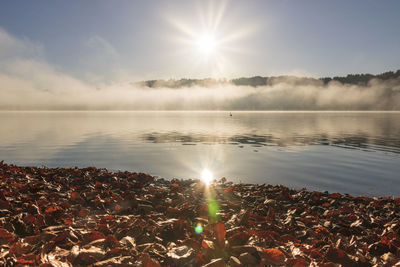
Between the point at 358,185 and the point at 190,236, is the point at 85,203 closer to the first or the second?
the point at 190,236

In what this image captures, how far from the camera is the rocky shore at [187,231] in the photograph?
5.51 m

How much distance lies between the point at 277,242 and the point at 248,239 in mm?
906

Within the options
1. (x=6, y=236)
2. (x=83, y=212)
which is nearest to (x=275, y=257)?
(x=6, y=236)

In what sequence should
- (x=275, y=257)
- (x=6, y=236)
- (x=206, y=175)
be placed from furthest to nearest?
(x=206, y=175) < (x=6, y=236) < (x=275, y=257)

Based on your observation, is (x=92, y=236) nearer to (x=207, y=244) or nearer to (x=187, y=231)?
(x=187, y=231)

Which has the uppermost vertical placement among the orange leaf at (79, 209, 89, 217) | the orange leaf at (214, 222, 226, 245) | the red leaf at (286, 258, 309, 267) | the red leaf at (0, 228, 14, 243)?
the red leaf at (0, 228, 14, 243)

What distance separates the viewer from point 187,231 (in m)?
7.20

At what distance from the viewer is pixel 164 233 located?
7.04m

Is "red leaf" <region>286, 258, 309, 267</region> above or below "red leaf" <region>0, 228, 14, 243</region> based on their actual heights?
below

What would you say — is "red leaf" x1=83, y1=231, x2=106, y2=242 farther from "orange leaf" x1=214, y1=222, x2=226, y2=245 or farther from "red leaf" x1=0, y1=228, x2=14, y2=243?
"orange leaf" x1=214, y1=222, x2=226, y2=245

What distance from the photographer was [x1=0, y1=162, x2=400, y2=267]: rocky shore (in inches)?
217

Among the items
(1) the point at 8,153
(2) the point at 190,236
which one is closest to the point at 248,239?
(2) the point at 190,236

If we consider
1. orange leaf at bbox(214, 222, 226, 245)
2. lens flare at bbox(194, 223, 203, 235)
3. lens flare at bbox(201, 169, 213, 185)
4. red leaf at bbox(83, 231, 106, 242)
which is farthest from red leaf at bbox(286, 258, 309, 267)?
lens flare at bbox(201, 169, 213, 185)

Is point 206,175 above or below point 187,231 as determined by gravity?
below
